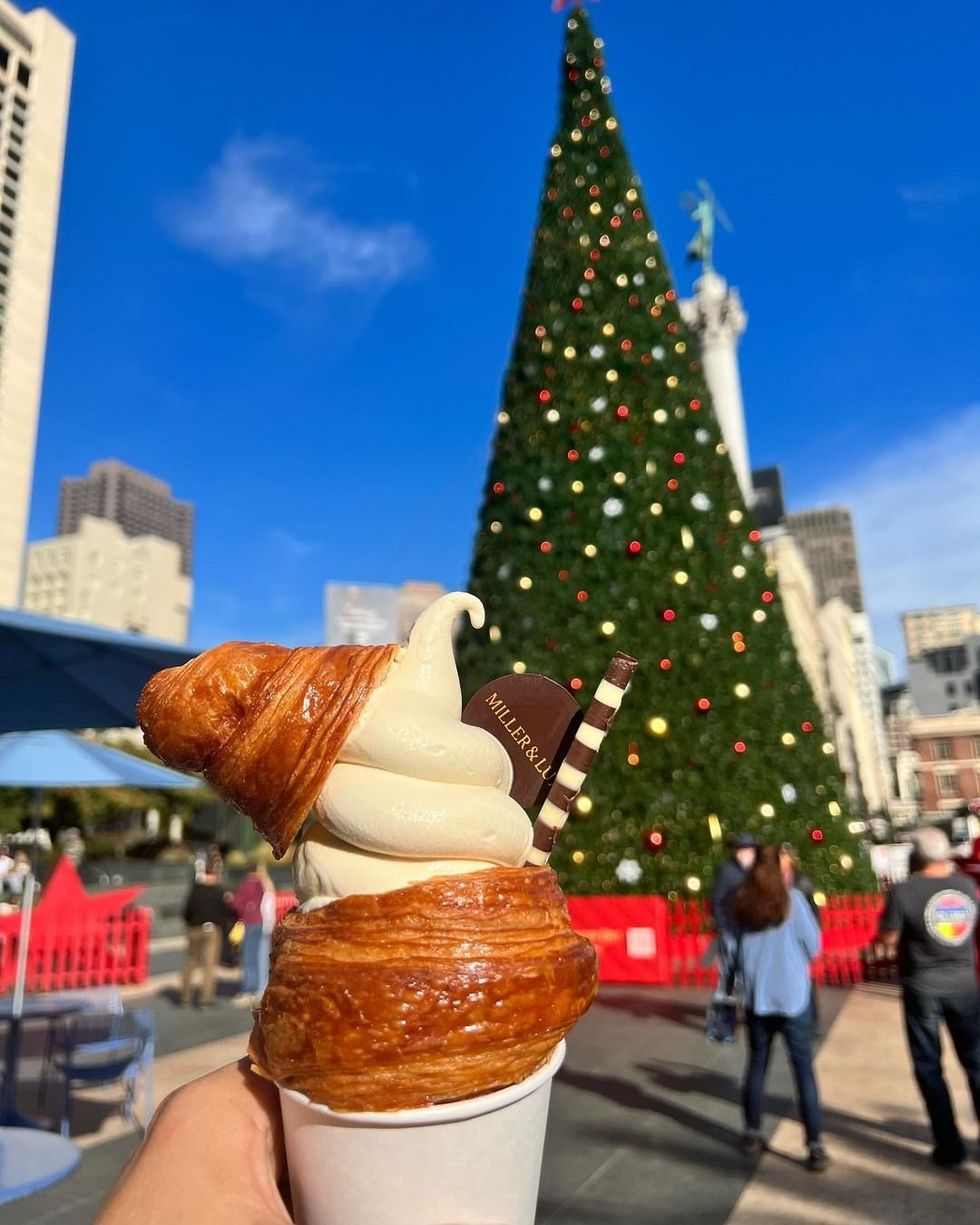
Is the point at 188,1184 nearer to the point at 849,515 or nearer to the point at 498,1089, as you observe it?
the point at 498,1089

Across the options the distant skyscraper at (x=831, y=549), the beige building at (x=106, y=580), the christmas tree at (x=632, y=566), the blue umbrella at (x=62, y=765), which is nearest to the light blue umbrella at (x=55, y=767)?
the blue umbrella at (x=62, y=765)

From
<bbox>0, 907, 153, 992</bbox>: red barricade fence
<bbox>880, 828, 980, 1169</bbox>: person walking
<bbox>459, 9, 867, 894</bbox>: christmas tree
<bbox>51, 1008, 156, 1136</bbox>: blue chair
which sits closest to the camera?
<bbox>880, 828, 980, 1169</bbox>: person walking

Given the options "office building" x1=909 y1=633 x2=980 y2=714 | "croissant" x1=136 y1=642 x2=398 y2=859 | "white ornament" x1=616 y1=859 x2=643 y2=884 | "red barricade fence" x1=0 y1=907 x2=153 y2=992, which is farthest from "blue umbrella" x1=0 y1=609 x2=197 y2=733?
→ "office building" x1=909 y1=633 x2=980 y2=714

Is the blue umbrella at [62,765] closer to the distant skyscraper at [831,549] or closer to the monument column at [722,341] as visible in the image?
the monument column at [722,341]

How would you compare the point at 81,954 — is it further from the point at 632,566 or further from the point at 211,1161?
the point at 211,1161

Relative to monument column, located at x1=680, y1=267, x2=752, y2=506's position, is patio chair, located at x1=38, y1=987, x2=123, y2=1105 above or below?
below

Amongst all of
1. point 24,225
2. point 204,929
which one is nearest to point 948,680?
point 24,225

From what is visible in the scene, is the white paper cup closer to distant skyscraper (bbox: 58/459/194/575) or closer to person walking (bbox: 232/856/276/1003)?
person walking (bbox: 232/856/276/1003)
